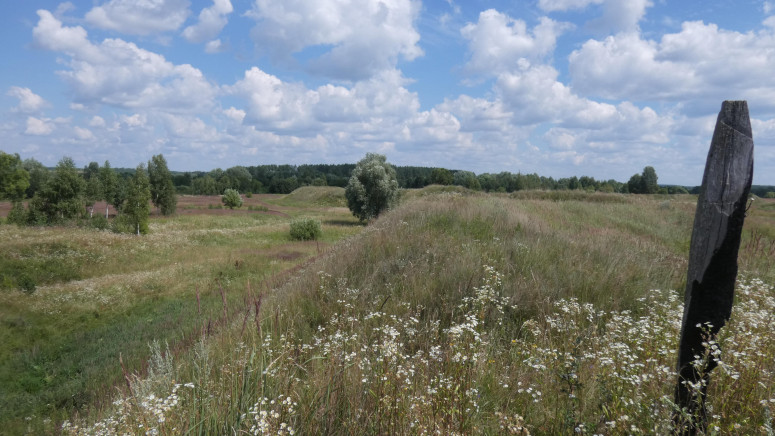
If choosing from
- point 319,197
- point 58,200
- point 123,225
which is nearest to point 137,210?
point 123,225

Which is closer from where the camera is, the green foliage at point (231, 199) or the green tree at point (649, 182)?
the green foliage at point (231, 199)

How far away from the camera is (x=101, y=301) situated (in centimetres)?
1577

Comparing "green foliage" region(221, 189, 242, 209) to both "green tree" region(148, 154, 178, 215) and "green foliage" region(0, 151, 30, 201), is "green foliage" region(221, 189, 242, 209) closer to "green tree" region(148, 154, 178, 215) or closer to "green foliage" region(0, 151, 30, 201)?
"green tree" region(148, 154, 178, 215)

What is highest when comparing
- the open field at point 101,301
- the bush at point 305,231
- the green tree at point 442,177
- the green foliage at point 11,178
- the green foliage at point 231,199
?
the green tree at point 442,177

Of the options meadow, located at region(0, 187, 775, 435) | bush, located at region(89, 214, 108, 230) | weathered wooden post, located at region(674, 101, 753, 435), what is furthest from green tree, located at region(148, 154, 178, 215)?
weathered wooden post, located at region(674, 101, 753, 435)

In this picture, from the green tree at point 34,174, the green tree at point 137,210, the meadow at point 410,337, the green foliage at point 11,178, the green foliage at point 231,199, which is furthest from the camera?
the green tree at point 34,174

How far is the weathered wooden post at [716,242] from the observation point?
2695 millimetres

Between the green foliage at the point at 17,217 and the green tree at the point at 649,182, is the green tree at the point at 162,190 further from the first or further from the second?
the green tree at the point at 649,182

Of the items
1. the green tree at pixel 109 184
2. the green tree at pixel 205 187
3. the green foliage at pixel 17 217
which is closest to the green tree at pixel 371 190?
the green foliage at pixel 17 217

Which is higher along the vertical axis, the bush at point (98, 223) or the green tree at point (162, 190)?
the green tree at point (162, 190)

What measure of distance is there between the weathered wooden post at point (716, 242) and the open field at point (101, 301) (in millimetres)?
3811

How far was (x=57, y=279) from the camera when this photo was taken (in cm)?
1975

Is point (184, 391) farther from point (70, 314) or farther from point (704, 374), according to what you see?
point (70, 314)

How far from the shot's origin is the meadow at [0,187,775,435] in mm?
2805
